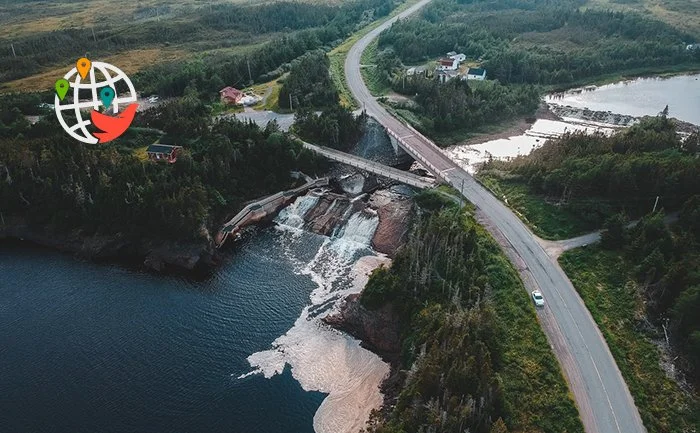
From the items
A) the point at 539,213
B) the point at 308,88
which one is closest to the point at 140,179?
the point at 308,88

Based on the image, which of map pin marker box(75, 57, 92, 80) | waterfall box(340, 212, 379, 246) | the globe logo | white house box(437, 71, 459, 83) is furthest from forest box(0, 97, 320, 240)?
white house box(437, 71, 459, 83)

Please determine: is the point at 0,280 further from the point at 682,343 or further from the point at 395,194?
the point at 682,343

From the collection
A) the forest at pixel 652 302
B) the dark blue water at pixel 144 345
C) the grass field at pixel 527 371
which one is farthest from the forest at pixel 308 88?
the grass field at pixel 527 371

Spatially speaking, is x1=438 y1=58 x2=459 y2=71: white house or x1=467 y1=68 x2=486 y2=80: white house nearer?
x1=467 y1=68 x2=486 y2=80: white house

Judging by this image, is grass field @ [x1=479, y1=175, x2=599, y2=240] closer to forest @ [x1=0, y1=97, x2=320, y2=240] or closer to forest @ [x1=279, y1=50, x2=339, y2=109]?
forest @ [x1=0, y1=97, x2=320, y2=240]

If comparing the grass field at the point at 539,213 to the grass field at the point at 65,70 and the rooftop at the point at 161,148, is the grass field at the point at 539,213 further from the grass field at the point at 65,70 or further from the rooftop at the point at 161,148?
the grass field at the point at 65,70

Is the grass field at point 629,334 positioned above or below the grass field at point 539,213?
below

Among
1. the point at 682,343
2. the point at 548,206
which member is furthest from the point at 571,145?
the point at 682,343
